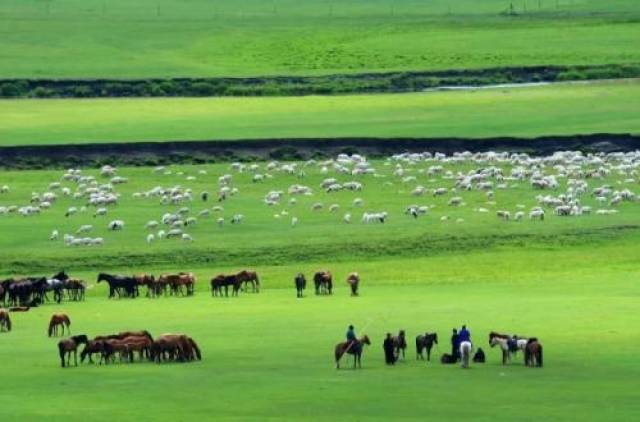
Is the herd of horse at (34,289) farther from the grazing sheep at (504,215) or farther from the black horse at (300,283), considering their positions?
the grazing sheep at (504,215)

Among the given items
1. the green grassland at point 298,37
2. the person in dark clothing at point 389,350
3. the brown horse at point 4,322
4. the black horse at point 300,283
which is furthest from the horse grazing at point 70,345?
the green grassland at point 298,37

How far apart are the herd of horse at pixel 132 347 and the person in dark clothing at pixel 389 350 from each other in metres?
3.58

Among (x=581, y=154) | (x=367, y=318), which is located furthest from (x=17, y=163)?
(x=367, y=318)

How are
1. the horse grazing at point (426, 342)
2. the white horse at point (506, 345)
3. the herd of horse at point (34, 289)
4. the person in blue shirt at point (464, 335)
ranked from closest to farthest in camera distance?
the person in blue shirt at point (464, 335)
the white horse at point (506, 345)
the horse grazing at point (426, 342)
the herd of horse at point (34, 289)

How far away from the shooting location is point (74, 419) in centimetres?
3294

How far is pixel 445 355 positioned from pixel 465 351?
→ 939 mm

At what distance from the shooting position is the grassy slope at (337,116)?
85500 mm

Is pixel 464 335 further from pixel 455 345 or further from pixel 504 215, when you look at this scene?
pixel 504 215

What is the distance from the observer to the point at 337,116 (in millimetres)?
93125

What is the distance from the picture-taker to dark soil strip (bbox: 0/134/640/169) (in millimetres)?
79312

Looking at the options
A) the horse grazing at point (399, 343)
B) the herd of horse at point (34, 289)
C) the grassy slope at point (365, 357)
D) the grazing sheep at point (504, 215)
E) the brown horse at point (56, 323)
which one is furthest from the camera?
the grazing sheep at point (504, 215)

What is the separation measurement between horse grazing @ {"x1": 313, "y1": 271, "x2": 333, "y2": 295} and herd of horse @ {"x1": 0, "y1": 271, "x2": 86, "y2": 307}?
19.0 ft

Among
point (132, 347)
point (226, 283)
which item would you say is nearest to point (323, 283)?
point (226, 283)

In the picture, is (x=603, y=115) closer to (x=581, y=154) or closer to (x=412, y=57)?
(x=581, y=154)
